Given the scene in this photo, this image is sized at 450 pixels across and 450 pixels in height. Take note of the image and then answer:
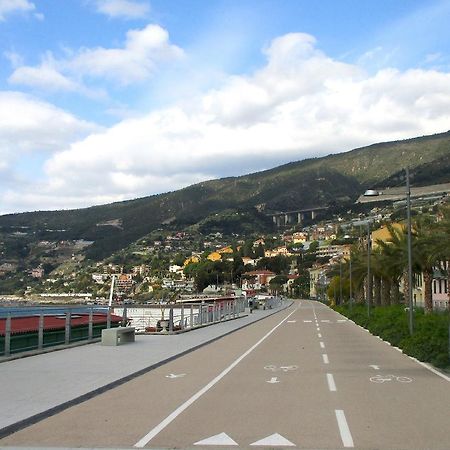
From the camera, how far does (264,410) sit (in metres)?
10.3

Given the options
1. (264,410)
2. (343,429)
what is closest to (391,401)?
(264,410)

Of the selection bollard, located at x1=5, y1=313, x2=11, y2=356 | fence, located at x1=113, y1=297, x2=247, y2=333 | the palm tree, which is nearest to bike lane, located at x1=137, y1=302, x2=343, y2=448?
bollard, located at x1=5, y1=313, x2=11, y2=356

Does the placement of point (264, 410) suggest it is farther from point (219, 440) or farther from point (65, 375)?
point (65, 375)

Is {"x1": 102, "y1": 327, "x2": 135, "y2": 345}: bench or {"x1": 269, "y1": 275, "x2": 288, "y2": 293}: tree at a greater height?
{"x1": 269, "y1": 275, "x2": 288, "y2": 293}: tree

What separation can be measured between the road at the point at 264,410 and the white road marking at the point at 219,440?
1 centimetres

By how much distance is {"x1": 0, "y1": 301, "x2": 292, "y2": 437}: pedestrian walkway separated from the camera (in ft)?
33.2

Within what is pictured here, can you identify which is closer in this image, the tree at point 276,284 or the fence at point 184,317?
the fence at point 184,317

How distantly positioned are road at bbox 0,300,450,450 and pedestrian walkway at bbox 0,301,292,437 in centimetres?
29

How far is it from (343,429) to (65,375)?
7.50 m

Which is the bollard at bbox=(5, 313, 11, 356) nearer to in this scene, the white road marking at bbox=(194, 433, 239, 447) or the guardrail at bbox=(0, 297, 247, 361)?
the guardrail at bbox=(0, 297, 247, 361)

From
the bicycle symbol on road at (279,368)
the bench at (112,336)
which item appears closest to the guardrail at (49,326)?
the bench at (112,336)

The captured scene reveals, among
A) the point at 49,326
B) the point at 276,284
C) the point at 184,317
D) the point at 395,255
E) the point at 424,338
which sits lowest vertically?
the point at 424,338

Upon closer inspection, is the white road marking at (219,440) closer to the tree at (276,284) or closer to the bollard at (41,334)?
the bollard at (41,334)

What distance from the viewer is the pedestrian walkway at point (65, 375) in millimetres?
10125
